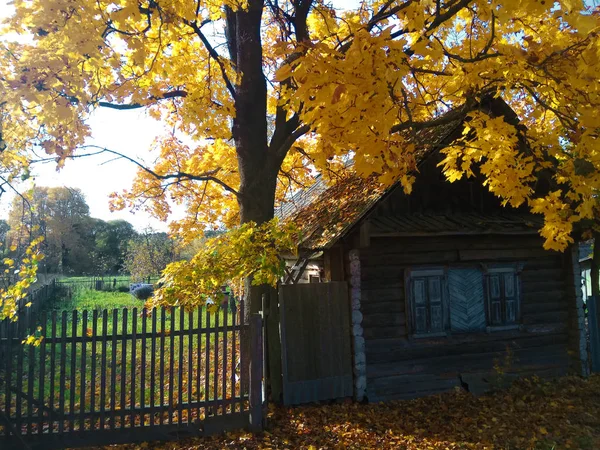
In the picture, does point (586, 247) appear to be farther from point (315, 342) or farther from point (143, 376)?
point (143, 376)

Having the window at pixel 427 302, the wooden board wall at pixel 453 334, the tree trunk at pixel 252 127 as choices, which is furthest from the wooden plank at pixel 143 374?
the window at pixel 427 302

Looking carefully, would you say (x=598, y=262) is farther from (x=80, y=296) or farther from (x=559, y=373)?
(x=80, y=296)

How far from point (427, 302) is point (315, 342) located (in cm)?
246

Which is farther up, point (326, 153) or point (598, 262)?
point (326, 153)

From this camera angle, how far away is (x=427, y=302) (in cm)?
859

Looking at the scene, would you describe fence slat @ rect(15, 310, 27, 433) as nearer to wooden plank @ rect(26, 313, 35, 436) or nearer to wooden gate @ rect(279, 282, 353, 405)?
wooden plank @ rect(26, 313, 35, 436)

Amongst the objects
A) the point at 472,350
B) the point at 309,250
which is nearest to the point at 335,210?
the point at 309,250

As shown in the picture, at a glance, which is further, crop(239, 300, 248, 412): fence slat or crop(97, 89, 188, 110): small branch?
crop(97, 89, 188, 110): small branch

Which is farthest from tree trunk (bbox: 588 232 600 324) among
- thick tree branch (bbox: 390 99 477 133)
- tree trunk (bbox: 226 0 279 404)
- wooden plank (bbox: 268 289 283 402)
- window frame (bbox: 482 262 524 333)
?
tree trunk (bbox: 226 0 279 404)

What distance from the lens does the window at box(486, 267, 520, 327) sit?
9086 mm

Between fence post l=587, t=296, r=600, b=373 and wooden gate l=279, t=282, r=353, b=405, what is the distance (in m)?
5.77

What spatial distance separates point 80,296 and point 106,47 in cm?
2433

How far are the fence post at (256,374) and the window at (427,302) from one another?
3413 millimetres

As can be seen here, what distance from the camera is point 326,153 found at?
490cm
